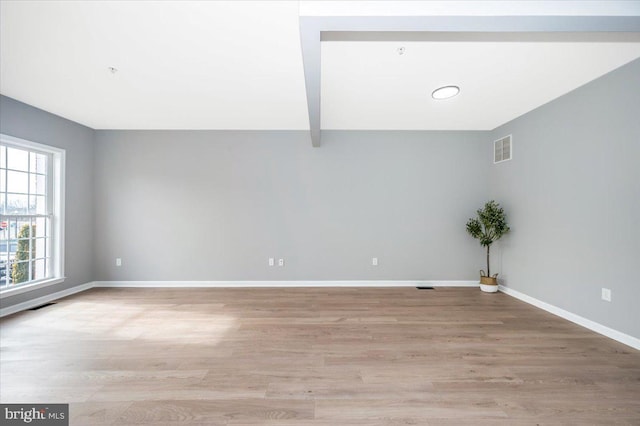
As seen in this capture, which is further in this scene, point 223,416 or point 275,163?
point 275,163

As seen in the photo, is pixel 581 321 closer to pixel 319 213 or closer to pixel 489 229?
A: pixel 489 229

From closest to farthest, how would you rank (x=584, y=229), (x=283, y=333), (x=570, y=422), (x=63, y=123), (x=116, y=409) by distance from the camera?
(x=570, y=422)
(x=116, y=409)
(x=283, y=333)
(x=584, y=229)
(x=63, y=123)

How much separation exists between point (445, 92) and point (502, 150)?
1.83 m

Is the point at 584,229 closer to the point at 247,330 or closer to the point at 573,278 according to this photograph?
the point at 573,278

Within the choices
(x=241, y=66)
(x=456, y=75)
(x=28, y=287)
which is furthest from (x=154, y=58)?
(x=28, y=287)

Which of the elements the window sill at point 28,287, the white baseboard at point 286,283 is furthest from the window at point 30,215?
the white baseboard at point 286,283

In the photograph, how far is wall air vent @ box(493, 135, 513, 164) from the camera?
4.04 metres

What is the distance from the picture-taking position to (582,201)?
9.57ft

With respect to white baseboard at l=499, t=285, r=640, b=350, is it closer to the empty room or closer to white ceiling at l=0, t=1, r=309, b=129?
the empty room

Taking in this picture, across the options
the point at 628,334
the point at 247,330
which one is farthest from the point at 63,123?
the point at 628,334

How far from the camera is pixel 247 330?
2.74 m

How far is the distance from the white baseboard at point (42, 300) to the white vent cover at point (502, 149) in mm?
6759

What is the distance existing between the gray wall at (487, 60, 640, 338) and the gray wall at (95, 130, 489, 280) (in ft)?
2.59

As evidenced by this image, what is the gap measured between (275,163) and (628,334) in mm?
4489
